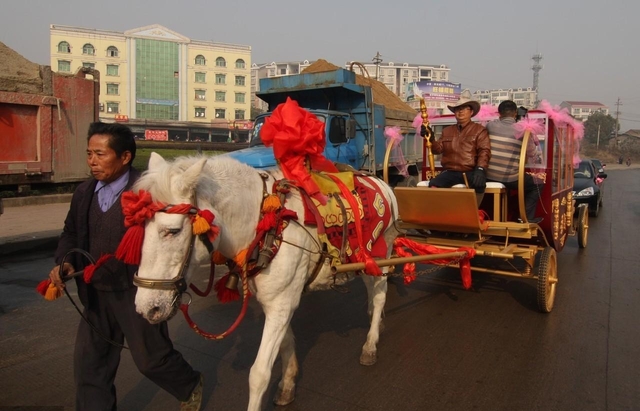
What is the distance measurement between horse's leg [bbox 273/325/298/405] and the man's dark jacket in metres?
1.20

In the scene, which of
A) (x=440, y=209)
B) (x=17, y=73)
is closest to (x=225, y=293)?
(x=440, y=209)

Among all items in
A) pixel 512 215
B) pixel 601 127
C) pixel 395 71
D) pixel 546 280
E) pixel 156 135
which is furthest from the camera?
pixel 395 71

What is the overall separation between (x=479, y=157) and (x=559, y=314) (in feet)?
6.21

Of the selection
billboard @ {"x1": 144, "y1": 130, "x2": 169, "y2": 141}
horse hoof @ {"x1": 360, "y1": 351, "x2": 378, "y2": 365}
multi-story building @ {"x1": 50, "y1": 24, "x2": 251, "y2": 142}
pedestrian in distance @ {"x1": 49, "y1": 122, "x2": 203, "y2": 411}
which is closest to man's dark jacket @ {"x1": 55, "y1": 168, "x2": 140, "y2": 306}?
pedestrian in distance @ {"x1": 49, "y1": 122, "x2": 203, "y2": 411}

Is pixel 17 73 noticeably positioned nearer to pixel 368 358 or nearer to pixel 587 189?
pixel 368 358

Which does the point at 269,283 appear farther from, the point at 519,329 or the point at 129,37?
the point at 129,37

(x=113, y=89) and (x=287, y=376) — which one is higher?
(x=113, y=89)

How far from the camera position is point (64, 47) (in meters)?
66.8

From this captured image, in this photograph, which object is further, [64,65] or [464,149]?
[64,65]

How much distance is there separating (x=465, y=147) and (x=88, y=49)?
73.9 m

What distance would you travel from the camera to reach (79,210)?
2.74 meters

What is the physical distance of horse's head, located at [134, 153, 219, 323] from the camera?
2.19m

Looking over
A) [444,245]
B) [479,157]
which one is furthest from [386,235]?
[479,157]

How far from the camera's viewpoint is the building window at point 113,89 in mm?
67312
